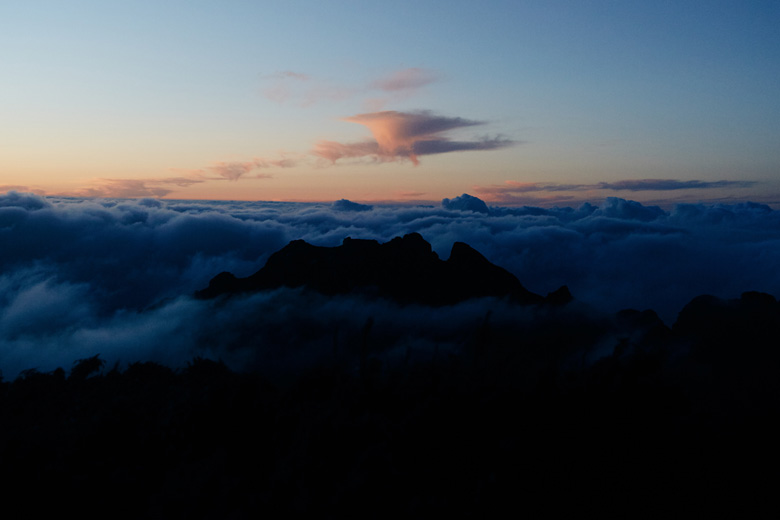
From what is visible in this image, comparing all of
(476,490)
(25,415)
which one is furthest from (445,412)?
(25,415)

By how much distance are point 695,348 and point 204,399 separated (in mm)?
141496

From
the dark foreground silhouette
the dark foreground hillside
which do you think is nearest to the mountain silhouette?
the dark foreground silhouette

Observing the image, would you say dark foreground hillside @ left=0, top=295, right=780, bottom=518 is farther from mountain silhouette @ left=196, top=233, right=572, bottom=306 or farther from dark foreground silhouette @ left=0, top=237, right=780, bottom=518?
mountain silhouette @ left=196, top=233, right=572, bottom=306

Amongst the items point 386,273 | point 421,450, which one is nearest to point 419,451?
point 421,450

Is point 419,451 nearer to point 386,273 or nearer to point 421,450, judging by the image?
point 421,450

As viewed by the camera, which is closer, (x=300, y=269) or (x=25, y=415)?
(x=25, y=415)

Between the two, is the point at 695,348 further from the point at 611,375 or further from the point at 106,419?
the point at 106,419

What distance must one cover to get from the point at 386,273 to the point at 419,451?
177954 mm

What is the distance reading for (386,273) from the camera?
196625 mm

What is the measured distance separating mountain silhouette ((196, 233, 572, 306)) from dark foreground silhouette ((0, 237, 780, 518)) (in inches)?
6366

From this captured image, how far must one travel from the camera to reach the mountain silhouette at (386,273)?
192 metres

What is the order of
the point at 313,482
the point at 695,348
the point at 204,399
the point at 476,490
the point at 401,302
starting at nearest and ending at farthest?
the point at 476,490, the point at 313,482, the point at 204,399, the point at 695,348, the point at 401,302

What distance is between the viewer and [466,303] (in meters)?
193

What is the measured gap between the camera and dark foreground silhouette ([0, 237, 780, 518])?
15984mm
